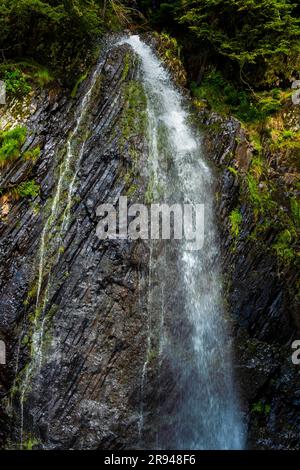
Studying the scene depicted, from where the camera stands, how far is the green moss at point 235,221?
742 centimetres

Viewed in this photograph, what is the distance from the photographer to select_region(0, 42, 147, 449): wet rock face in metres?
5.81

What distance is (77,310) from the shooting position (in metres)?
6.09

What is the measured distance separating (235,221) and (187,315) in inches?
76.1

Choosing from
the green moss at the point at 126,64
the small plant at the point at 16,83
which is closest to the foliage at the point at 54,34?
the small plant at the point at 16,83

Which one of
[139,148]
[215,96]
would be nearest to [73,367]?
[139,148]

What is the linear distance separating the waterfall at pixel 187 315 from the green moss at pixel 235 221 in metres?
0.36

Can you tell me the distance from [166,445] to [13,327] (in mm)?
2804

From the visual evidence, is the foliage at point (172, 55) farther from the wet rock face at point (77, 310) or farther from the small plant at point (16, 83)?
the small plant at point (16, 83)

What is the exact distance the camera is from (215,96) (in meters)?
8.66

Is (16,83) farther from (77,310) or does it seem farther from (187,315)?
(187,315)

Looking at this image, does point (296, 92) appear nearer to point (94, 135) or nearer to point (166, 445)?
point (94, 135)

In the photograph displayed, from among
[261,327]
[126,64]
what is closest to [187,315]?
[261,327]

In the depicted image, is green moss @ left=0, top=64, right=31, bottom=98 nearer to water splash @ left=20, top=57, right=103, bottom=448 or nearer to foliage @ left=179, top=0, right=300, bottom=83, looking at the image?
water splash @ left=20, top=57, right=103, bottom=448

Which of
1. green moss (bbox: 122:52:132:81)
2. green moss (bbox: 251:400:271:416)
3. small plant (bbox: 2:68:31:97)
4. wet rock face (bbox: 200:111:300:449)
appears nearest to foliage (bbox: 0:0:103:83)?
small plant (bbox: 2:68:31:97)
